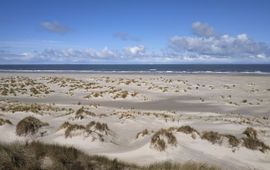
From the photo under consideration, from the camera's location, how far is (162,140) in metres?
12.1

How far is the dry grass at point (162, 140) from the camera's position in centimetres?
1193

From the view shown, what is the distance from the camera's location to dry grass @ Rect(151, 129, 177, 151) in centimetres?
1193

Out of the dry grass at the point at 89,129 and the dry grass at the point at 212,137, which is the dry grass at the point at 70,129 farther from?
the dry grass at the point at 212,137

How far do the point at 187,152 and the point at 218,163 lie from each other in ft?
3.53

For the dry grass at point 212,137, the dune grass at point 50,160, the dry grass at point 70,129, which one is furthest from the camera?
the dry grass at point 70,129

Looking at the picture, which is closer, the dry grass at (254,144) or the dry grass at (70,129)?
the dry grass at (254,144)

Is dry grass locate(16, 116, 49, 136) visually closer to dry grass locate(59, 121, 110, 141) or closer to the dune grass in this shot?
dry grass locate(59, 121, 110, 141)

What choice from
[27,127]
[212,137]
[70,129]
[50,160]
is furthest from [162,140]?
[27,127]

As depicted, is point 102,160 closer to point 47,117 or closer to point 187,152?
point 187,152

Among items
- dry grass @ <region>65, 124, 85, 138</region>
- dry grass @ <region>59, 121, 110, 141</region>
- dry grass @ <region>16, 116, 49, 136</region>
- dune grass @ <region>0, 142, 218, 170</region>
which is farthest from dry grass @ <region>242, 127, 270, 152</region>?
dry grass @ <region>16, 116, 49, 136</region>

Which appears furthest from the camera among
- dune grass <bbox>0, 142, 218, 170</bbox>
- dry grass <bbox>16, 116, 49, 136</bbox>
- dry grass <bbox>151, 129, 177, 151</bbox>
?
dry grass <bbox>16, 116, 49, 136</bbox>

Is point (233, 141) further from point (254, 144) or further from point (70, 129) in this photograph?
point (70, 129)

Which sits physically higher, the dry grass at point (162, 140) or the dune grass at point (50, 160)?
the dune grass at point (50, 160)

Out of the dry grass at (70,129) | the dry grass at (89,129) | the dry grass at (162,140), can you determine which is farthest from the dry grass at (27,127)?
the dry grass at (162,140)
